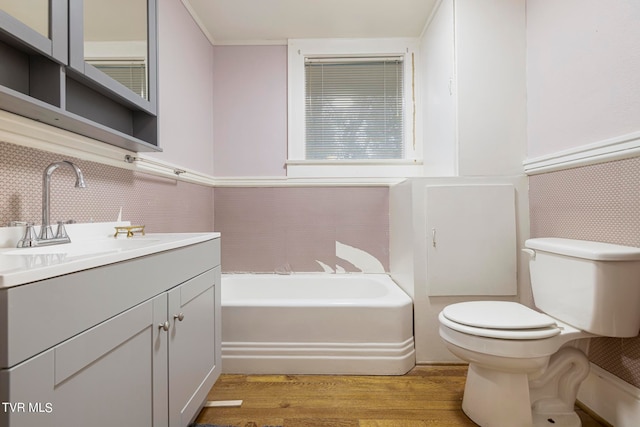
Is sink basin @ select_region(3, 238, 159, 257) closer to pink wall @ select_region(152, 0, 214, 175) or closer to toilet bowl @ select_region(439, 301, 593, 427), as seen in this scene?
pink wall @ select_region(152, 0, 214, 175)

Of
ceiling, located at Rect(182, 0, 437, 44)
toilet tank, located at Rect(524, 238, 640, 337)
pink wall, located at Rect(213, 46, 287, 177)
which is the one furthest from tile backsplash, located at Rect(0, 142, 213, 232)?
toilet tank, located at Rect(524, 238, 640, 337)

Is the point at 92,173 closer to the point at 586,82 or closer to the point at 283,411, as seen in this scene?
the point at 283,411

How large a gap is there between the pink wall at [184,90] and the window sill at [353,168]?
0.72 m

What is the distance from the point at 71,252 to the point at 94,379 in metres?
0.53

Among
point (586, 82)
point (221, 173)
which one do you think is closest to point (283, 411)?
point (221, 173)

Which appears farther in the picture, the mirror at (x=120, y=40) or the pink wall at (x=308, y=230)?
the pink wall at (x=308, y=230)

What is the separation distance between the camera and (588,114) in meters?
1.44

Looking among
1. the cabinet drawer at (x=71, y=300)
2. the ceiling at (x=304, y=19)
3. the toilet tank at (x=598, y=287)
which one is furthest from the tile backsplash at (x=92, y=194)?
the toilet tank at (x=598, y=287)

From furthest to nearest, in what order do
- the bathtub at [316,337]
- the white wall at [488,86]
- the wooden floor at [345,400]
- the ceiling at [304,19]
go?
the ceiling at [304,19]
the white wall at [488,86]
the bathtub at [316,337]
the wooden floor at [345,400]

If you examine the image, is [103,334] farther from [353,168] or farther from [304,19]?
[304,19]

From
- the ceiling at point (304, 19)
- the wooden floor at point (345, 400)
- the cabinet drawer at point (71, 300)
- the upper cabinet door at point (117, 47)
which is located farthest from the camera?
the ceiling at point (304, 19)

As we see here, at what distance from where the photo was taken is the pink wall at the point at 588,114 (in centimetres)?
126

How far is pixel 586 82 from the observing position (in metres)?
1.44

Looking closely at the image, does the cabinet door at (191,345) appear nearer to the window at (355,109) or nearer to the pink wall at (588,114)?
the window at (355,109)
